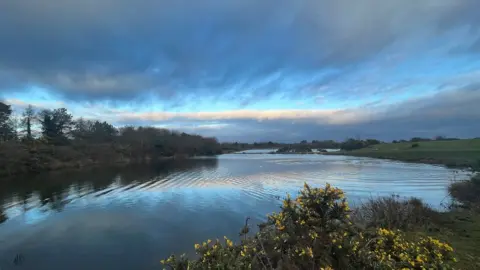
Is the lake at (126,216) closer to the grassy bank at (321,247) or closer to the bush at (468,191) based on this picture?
the bush at (468,191)

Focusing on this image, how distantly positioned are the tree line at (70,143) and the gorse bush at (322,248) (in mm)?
52891

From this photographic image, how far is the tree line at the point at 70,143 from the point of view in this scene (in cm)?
4909

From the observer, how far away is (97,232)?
1628 centimetres

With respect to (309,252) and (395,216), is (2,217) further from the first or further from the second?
(395,216)

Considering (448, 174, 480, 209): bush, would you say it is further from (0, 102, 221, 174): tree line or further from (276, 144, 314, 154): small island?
(276, 144, 314, 154): small island

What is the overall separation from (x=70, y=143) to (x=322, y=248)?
77.8 m

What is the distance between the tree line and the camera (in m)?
49.1

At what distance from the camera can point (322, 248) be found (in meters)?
3.91

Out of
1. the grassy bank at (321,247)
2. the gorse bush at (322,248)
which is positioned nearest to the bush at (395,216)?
the grassy bank at (321,247)

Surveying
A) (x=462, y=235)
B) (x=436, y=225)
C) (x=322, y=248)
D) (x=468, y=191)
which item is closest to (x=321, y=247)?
(x=322, y=248)


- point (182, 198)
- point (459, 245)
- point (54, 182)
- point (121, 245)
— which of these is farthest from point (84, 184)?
point (459, 245)

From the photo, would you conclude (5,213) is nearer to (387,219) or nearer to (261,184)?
(261,184)

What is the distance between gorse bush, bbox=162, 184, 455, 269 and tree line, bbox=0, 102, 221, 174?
5289cm

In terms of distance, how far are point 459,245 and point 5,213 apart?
2673 cm
